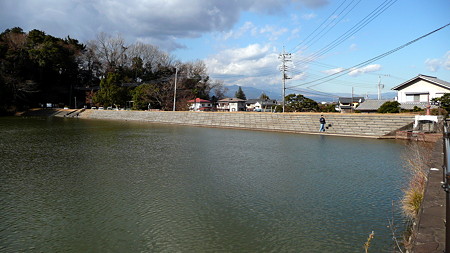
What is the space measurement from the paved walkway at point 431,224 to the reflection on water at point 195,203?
24.4 inches

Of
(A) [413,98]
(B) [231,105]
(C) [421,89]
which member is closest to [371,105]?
(A) [413,98]

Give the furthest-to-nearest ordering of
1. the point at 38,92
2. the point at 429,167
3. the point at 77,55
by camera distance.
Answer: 1. the point at 77,55
2. the point at 38,92
3. the point at 429,167

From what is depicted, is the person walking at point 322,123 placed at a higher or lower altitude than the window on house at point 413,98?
lower

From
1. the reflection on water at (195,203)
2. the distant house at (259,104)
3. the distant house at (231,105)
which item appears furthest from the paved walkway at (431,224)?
the distant house at (259,104)

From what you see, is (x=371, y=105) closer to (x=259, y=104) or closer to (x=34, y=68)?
(x=259, y=104)

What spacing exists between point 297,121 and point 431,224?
20615mm

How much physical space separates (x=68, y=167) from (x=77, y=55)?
57549 millimetres

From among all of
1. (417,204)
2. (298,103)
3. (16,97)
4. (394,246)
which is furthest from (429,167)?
(16,97)

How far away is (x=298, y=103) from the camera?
36656 millimetres

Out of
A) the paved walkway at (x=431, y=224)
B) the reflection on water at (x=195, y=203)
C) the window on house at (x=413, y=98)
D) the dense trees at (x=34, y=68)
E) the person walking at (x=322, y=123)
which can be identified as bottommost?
the reflection on water at (x=195, y=203)

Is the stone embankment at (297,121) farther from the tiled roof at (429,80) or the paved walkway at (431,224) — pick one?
the paved walkway at (431,224)

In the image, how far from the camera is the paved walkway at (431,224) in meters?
3.53

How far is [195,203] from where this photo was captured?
6238 mm

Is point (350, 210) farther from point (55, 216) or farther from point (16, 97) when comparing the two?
point (16, 97)
